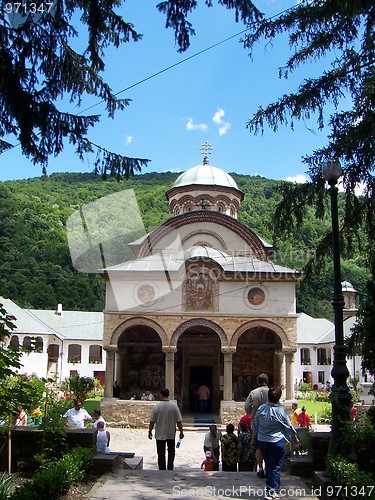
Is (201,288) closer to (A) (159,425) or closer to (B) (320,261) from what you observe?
(B) (320,261)

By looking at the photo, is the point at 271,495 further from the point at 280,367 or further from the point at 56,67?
the point at 280,367

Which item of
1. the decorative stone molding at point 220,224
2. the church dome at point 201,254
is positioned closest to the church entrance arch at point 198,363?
the church dome at point 201,254

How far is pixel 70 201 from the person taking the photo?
50719 mm

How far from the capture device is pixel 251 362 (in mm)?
20250

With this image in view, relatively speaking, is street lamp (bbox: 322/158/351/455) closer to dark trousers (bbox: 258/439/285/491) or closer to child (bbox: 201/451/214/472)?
dark trousers (bbox: 258/439/285/491)

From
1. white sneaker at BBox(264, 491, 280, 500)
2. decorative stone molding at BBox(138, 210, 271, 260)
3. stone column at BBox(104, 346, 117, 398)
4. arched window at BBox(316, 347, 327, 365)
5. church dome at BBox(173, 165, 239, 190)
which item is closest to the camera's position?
white sneaker at BBox(264, 491, 280, 500)

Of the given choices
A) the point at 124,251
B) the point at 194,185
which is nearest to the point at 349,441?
the point at 194,185

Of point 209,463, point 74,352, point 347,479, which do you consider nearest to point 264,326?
point 209,463

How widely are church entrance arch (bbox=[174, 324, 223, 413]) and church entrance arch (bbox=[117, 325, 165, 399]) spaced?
72cm

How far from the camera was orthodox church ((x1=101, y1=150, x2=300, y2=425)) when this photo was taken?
18094mm

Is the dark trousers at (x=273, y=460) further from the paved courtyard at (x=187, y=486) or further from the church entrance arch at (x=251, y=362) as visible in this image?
the church entrance arch at (x=251, y=362)

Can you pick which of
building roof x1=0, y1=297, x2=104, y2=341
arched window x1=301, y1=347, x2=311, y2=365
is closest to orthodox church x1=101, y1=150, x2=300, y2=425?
building roof x1=0, y1=297, x2=104, y2=341

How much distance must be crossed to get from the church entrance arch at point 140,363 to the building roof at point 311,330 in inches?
859

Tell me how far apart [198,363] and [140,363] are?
7.56ft
